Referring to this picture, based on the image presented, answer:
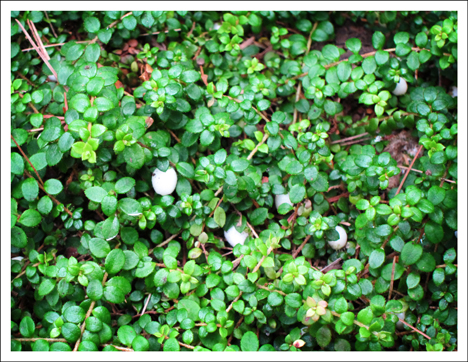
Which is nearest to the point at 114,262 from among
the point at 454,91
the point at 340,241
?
the point at 340,241

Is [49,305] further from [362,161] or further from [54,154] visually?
[362,161]

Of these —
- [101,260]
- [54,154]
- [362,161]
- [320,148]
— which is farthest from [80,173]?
[362,161]

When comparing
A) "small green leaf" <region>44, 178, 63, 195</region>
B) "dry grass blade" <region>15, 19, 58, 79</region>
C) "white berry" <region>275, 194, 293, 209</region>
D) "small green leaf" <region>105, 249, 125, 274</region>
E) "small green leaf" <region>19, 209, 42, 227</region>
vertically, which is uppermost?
"dry grass blade" <region>15, 19, 58, 79</region>

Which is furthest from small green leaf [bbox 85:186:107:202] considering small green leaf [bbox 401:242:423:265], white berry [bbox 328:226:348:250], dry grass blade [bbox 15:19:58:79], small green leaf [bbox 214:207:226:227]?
small green leaf [bbox 401:242:423:265]

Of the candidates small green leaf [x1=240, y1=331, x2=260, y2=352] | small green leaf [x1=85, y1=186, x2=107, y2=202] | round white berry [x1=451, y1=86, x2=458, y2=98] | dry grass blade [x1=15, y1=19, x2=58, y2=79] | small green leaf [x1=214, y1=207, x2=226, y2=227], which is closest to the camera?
small green leaf [x1=240, y1=331, x2=260, y2=352]

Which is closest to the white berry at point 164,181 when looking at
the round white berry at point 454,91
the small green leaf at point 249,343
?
the small green leaf at point 249,343

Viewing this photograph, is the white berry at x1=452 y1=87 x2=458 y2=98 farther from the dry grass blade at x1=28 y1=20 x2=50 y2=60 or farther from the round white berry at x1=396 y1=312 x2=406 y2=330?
the dry grass blade at x1=28 y1=20 x2=50 y2=60

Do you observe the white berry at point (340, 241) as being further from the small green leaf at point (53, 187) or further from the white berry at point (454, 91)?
the small green leaf at point (53, 187)
